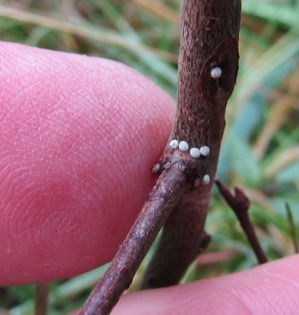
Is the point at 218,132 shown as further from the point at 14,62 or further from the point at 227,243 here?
the point at 227,243

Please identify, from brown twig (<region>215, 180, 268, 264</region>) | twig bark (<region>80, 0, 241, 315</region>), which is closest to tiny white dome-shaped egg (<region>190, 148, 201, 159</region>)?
twig bark (<region>80, 0, 241, 315</region>)

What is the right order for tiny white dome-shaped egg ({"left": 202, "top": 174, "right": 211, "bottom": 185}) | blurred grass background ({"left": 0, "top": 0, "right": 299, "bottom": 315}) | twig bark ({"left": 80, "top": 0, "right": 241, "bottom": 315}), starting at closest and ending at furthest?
twig bark ({"left": 80, "top": 0, "right": 241, "bottom": 315}), tiny white dome-shaped egg ({"left": 202, "top": 174, "right": 211, "bottom": 185}), blurred grass background ({"left": 0, "top": 0, "right": 299, "bottom": 315})

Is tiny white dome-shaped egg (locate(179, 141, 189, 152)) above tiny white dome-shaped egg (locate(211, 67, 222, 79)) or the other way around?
the other way around

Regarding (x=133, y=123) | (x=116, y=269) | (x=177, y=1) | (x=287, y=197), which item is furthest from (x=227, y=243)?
(x=177, y=1)

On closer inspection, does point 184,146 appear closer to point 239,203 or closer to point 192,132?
point 192,132

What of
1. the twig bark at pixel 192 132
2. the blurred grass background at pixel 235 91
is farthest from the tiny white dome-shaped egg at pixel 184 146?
the blurred grass background at pixel 235 91

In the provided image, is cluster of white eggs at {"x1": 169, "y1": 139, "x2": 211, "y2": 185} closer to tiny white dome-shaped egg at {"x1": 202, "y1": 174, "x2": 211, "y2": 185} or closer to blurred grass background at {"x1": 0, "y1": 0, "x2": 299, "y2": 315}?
tiny white dome-shaped egg at {"x1": 202, "y1": 174, "x2": 211, "y2": 185}

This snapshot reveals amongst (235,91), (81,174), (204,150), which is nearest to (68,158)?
(81,174)
